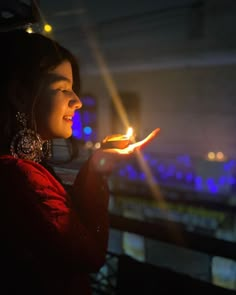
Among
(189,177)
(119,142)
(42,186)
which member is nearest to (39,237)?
(42,186)

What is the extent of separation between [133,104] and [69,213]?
697cm

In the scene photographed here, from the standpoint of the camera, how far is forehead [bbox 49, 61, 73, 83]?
133cm

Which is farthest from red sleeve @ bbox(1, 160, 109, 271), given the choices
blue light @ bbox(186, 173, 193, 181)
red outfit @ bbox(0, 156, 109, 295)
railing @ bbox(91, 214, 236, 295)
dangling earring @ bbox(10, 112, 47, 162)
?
blue light @ bbox(186, 173, 193, 181)

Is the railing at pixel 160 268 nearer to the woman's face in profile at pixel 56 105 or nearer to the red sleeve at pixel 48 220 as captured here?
the red sleeve at pixel 48 220

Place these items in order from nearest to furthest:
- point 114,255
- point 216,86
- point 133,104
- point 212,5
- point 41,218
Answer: point 41,218 < point 114,255 < point 212,5 < point 216,86 < point 133,104

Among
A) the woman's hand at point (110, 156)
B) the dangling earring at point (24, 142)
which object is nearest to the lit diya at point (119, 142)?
the woman's hand at point (110, 156)

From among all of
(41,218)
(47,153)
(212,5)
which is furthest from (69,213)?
(212,5)

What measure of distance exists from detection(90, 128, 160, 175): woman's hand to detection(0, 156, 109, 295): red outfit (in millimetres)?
213

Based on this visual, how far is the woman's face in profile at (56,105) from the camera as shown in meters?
1.30

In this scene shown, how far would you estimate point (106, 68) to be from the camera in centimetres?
779

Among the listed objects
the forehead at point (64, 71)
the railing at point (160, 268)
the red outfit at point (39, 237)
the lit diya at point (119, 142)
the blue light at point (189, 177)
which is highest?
the forehead at point (64, 71)

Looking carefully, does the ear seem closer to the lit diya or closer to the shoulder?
the shoulder

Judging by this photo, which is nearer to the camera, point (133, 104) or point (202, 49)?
point (202, 49)

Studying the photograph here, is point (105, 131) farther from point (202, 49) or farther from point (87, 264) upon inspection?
point (87, 264)
